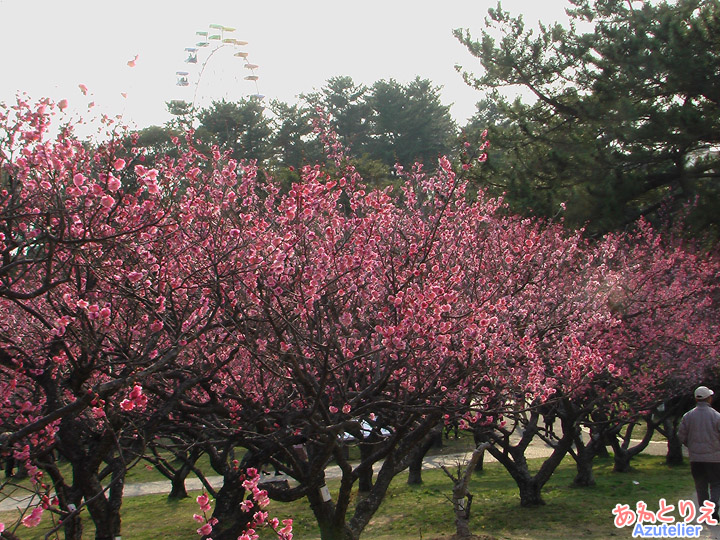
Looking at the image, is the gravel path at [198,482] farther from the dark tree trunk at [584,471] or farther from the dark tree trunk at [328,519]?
the dark tree trunk at [328,519]

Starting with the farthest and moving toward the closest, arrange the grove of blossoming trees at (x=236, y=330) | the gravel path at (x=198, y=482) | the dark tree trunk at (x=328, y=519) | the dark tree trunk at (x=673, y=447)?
1. the gravel path at (x=198, y=482)
2. the dark tree trunk at (x=673, y=447)
3. the dark tree trunk at (x=328, y=519)
4. the grove of blossoming trees at (x=236, y=330)

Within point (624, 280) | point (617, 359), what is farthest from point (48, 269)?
point (624, 280)

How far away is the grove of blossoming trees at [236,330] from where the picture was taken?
5113mm

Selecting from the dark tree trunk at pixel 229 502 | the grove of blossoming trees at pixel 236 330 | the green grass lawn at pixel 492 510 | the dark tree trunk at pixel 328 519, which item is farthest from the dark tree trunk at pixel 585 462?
the dark tree trunk at pixel 229 502

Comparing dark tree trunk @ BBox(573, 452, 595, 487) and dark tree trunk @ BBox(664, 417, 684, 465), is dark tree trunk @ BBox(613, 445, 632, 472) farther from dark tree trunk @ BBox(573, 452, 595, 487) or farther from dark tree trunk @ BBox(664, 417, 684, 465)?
dark tree trunk @ BBox(573, 452, 595, 487)

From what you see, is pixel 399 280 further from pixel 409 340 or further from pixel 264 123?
pixel 264 123

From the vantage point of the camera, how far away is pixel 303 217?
5.58 meters

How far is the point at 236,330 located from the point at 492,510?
7922 millimetres

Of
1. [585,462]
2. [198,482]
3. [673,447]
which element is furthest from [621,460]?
[198,482]

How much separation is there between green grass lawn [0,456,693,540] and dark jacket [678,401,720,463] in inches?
96.4

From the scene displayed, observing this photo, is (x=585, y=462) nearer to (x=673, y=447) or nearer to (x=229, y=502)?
(x=673, y=447)

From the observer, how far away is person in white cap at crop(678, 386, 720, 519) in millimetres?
7512

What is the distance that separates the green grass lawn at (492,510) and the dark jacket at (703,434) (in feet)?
8.03

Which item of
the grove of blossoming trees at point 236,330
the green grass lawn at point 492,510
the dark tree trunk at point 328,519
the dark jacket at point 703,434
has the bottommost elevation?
the green grass lawn at point 492,510
